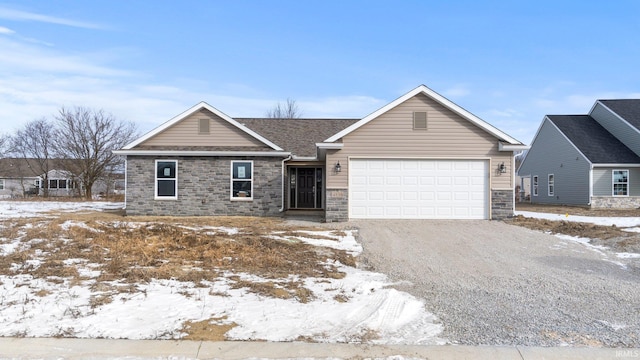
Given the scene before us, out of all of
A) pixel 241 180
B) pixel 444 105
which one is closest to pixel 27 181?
pixel 241 180

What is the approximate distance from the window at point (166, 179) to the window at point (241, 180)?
2.34m

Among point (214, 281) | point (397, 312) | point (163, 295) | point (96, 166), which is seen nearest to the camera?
point (397, 312)

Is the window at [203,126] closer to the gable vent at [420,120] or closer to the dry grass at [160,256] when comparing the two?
the dry grass at [160,256]

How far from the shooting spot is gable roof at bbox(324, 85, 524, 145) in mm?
15109

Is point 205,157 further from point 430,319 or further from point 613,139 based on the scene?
point 613,139

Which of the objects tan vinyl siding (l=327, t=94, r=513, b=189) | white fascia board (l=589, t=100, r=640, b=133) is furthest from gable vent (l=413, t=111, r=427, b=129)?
white fascia board (l=589, t=100, r=640, b=133)

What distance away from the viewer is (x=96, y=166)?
3353cm

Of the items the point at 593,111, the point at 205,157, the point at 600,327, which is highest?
the point at 593,111

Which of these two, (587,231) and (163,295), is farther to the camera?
(587,231)

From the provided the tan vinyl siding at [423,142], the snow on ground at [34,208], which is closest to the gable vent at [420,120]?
the tan vinyl siding at [423,142]

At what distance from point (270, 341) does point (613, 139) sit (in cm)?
2842

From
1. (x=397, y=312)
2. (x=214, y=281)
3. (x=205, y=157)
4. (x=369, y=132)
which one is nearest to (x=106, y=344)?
(x=214, y=281)

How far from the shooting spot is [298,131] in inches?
875

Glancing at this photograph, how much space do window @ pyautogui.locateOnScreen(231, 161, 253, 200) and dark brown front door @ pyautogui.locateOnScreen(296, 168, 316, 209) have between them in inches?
142
